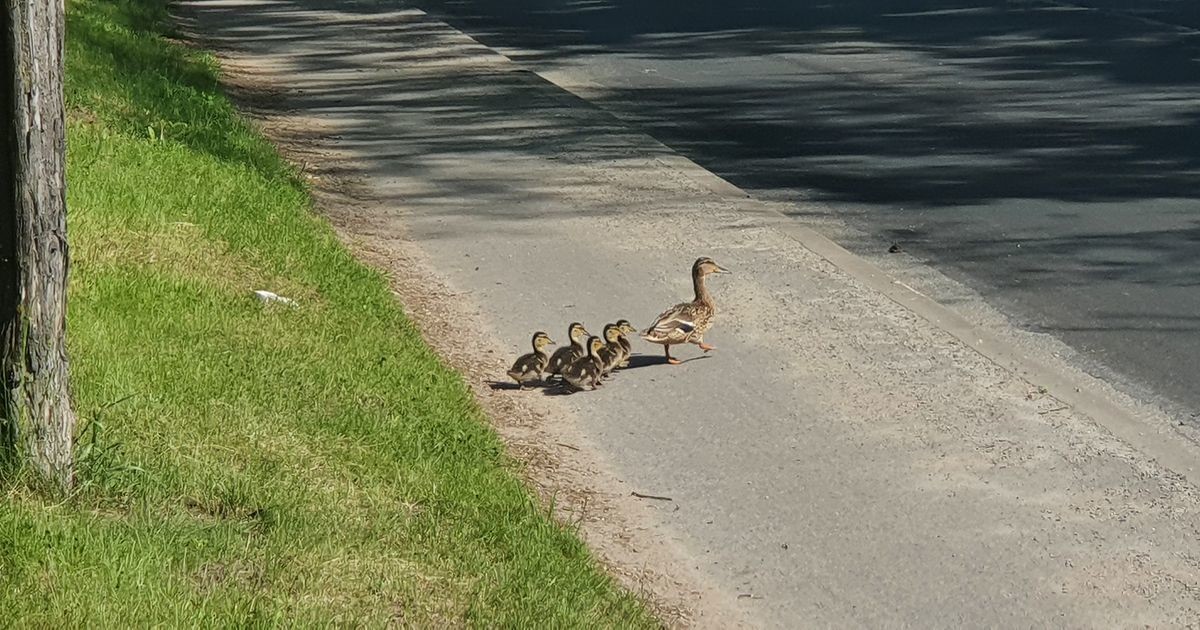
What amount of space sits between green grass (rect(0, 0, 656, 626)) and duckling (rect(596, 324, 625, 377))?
2.42ft

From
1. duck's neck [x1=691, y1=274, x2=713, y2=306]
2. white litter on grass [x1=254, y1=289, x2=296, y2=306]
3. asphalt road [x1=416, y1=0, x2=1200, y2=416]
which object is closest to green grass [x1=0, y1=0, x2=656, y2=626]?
white litter on grass [x1=254, y1=289, x2=296, y2=306]

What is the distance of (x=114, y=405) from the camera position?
21.4 feet

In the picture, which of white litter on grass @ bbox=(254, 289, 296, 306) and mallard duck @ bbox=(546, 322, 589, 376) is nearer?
mallard duck @ bbox=(546, 322, 589, 376)

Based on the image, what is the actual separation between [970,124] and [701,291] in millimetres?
6837

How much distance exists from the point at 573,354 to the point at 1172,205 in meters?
5.50

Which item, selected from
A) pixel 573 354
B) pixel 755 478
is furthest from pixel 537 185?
pixel 755 478

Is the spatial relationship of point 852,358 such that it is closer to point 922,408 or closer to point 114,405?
point 922,408

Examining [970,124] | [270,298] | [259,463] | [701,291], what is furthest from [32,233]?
[970,124]

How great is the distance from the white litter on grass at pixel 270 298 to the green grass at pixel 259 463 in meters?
0.07

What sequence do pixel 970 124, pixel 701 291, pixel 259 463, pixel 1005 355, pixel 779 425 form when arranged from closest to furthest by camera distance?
pixel 259 463 < pixel 779 425 < pixel 1005 355 < pixel 701 291 < pixel 970 124

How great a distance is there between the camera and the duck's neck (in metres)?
8.84

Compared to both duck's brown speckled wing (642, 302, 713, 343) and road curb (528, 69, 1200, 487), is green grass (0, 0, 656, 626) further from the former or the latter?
road curb (528, 69, 1200, 487)

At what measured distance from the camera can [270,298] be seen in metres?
8.60

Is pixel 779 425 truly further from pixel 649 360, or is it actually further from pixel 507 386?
pixel 507 386
